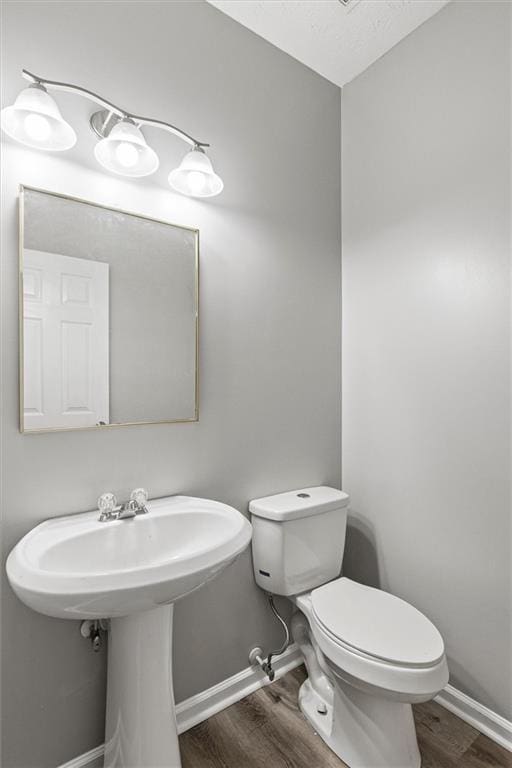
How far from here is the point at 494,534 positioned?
1493 millimetres

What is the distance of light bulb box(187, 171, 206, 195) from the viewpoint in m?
1.45

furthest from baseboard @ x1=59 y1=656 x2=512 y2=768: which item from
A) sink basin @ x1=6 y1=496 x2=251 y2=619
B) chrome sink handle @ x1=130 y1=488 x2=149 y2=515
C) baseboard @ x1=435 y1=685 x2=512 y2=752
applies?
chrome sink handle @ x1=130 y1=488 x2=149 y2=515

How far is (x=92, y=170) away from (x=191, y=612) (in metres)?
1.56

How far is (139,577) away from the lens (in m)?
0.92

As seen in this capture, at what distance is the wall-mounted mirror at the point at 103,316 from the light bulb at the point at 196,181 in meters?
0.14

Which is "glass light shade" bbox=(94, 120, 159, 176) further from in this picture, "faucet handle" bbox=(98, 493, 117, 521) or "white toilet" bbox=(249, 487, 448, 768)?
"white toilet" bbox=(249, 487, 448, 768)

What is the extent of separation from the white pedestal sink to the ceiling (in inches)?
74.3

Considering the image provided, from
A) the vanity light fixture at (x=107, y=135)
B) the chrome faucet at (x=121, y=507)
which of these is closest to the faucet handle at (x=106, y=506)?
the chrome faucet at (x=121, y=507)

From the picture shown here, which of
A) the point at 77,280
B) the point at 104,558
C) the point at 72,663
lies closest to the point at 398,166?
the point at 77,280

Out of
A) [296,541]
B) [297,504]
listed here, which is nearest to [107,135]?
[297,504]

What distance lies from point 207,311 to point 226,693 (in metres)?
1.47

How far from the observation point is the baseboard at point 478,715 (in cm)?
143

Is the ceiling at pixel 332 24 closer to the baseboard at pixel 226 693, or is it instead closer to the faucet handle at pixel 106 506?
the faucet handle at pixel 106 506

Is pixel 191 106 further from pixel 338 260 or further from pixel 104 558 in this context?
pixel 104 558
